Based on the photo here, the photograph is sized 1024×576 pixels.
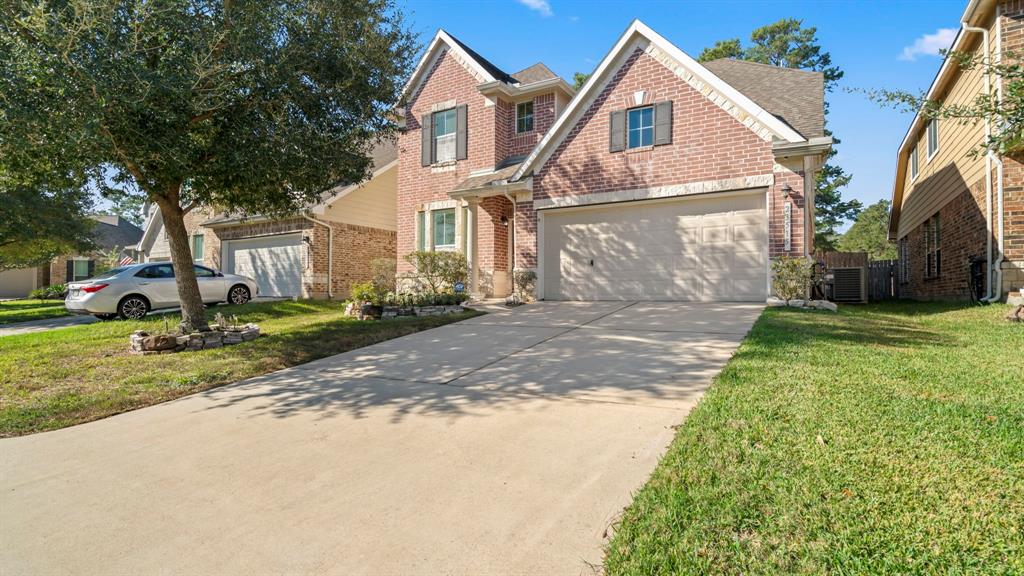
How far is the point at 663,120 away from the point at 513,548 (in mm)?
10771

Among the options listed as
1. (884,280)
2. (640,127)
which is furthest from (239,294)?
(884,280)

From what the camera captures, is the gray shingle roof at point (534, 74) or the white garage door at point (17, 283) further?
the white garage door at point (17, 283)

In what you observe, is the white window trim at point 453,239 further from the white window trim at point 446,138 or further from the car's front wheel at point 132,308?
the car's front wheel at point 132,308

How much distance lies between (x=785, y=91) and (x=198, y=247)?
76.0ft

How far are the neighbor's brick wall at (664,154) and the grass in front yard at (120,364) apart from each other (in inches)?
187

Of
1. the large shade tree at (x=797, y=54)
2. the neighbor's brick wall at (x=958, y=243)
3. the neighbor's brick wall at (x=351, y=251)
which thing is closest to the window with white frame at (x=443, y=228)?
the neighbor's brick wall at (x=351, y=251)

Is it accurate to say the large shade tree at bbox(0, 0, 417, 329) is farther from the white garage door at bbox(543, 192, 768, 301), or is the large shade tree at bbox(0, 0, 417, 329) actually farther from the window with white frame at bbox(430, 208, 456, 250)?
the window with white frame at bbox(430, 208, 456, 250)

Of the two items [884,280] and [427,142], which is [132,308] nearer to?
[427,142]

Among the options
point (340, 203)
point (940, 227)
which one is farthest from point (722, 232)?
point (340, 203)

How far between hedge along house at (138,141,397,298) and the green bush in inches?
488

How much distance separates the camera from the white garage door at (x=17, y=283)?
2855cm

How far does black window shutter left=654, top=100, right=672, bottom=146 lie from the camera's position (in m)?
11.1

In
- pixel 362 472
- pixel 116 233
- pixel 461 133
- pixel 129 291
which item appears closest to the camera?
pixel 362 472

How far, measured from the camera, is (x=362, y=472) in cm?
311
